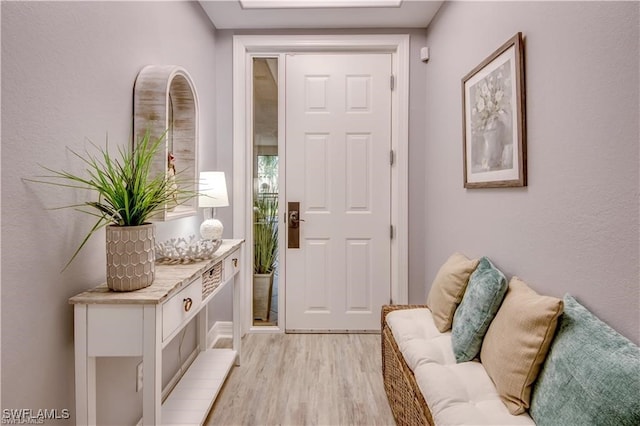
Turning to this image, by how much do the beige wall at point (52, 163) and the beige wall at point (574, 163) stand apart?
1802 mm

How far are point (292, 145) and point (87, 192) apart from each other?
1941mm

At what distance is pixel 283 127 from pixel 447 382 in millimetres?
2389

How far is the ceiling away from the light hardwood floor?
259 centimetres

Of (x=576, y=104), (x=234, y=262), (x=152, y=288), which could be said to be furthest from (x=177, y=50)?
(x=576, y=104)

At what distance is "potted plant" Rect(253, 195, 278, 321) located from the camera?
10.8ft

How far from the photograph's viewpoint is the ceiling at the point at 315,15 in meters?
2.77

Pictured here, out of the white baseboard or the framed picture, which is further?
the white baseboard

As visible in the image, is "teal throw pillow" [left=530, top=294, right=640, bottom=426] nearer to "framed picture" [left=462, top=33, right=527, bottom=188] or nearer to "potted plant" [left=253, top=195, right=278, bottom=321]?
"framed picture" [left=462, top=33, right=527, bottom=188]

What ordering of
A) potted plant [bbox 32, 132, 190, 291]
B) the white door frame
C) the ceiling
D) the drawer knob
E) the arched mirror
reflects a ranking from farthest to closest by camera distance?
the white door frame → the ceiling → the arched mirror → the drawer knob → potted plant [bbox 32, 132, 190, 291]

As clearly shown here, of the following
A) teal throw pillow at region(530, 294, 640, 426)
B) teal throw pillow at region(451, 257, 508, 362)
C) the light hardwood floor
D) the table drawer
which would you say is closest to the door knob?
the light hardwood floor

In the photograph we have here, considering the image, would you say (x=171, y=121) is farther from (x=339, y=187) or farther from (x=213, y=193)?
(x=339, y=187)

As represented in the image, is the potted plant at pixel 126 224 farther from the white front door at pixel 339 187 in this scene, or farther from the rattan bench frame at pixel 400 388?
the white front door at pixel 339 187

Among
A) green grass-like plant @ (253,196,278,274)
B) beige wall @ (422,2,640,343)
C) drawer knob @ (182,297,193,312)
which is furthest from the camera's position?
green grass-like plant @ (253,196,278,274)

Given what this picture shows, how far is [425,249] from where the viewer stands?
3.18 meters
